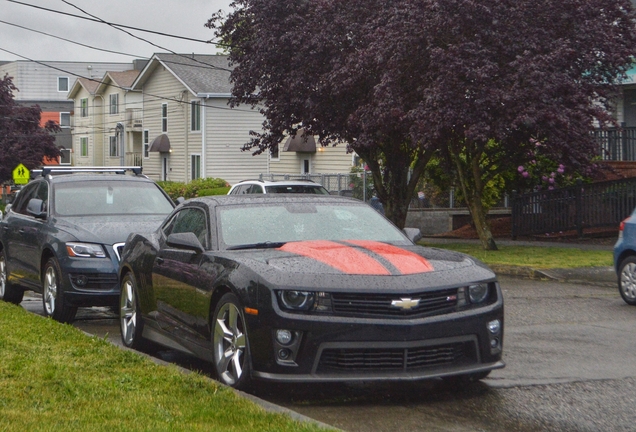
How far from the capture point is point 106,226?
1184 cm

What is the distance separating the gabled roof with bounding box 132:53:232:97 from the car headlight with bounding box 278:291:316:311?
137 feet

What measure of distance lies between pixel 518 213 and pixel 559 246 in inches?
116

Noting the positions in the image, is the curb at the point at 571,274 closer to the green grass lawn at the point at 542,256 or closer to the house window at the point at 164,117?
the green grass lawn at the point at 542,256

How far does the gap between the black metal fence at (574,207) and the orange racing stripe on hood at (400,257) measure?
689 inches

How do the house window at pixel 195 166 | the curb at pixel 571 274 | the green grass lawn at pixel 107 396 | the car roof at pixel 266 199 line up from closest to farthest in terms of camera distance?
the green grass lawn at pixel 107 396, the car roof at pixel 266 199, the curb at pixel 571 274, the house window at pixel 195 166

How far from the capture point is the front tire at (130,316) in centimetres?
943

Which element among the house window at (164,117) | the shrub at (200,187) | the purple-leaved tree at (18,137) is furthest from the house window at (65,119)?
the shrub at (200,187)

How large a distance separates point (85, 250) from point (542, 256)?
36.4 feet

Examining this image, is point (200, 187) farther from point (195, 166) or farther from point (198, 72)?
point (198, 72)

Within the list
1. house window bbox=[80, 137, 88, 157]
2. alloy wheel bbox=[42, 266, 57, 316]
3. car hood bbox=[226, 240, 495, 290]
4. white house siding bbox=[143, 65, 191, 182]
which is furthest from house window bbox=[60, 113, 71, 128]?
car hood bbox=[226, 240, 495, 290]

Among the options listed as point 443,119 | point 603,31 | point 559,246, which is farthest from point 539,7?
point 559,246

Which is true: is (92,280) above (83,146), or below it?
below

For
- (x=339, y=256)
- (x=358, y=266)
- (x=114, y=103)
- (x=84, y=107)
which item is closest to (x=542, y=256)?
(x=339, y=256)

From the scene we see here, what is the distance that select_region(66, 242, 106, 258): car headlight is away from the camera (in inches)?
451
